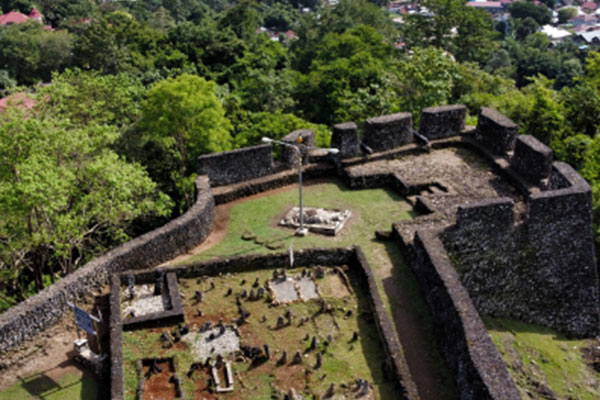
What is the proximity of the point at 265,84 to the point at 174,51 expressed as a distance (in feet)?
57.1

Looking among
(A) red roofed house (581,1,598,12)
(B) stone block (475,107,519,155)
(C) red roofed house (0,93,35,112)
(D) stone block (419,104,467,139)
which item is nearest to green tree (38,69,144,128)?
(C) red roofed house (0,93,35,112)

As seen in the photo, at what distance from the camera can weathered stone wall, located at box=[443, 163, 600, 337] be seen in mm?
18297

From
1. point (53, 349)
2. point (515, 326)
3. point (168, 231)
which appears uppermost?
point (168, 231)

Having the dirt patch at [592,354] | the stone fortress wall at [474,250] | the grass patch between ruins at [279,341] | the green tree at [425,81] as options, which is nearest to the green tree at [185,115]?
the stone fortress wall at [474,250]

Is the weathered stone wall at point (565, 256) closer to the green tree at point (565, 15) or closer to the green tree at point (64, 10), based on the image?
the green tree at point (64, 10)

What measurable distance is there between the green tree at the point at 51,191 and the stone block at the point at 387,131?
8964 millimetres

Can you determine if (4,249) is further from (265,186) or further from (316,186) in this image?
(316,186)

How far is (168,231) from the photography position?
19594mm

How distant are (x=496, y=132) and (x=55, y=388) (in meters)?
18.3

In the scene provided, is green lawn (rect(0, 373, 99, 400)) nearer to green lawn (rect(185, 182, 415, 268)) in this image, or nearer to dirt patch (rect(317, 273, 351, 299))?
green lawn (rect(185, 182, 415, 268))

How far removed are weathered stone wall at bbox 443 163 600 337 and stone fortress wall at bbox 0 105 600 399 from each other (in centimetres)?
3

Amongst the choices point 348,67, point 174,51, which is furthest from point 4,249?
point 174,51

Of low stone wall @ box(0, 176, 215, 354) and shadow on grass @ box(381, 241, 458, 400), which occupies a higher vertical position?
low stone wall @ box(0, 176, 215, 354)

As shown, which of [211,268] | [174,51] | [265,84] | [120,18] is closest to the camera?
[211,268]
